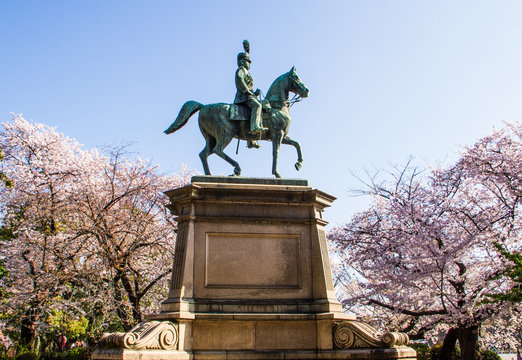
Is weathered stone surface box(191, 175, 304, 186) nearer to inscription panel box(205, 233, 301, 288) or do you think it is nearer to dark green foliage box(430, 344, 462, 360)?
inscription panel box(205, 233, 301, 288)

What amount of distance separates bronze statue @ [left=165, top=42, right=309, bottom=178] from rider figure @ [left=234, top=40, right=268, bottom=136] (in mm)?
55

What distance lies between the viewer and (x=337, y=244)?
2542 cm

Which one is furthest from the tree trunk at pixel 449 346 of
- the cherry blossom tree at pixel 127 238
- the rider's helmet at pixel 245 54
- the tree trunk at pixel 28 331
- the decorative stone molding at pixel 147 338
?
the tree trunk at pixel 28 331

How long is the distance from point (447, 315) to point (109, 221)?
14.6m

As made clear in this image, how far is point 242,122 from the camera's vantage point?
9500 millimetres

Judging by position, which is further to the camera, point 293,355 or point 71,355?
point 71,355

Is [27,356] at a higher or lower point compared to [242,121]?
lower

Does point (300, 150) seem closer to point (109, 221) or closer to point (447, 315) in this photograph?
point (447, 315)

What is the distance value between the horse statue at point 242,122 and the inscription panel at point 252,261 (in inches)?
62.0

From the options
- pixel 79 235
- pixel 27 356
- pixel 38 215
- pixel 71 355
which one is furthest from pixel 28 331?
pixel 79 235

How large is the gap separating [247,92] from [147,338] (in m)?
5.06

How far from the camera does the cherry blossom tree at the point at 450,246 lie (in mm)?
18703

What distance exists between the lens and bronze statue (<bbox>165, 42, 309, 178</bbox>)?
30.6ft

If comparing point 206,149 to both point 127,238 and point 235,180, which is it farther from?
point 127,238
